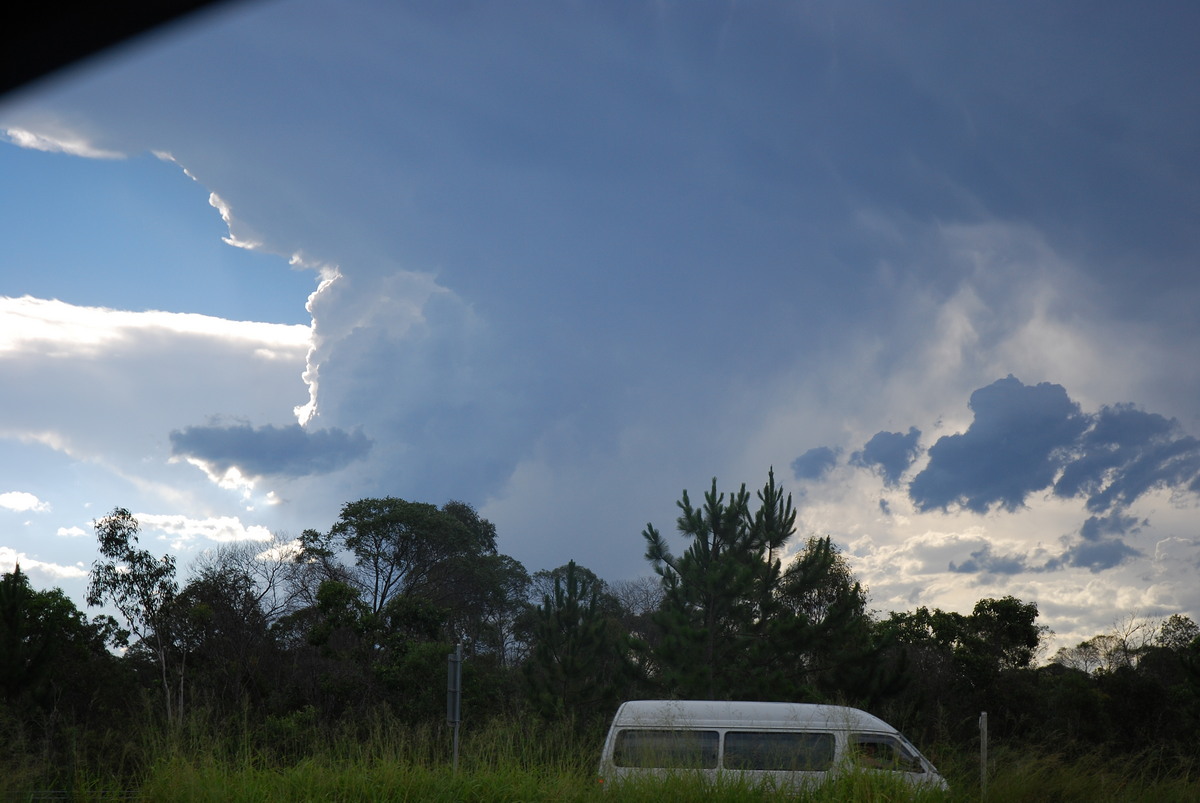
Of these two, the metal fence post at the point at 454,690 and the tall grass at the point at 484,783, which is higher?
the metal fence post at the point at 454,690

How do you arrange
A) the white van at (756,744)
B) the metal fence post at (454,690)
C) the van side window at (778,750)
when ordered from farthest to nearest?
the metal fence post at (454,690)
the van side window at (778,750)
the white van at (756,744)

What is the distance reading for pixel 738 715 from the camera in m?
11.9

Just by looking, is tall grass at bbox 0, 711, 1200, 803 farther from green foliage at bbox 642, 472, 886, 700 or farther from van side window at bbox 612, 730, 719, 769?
green foliage at bbox 642, 472, 886, 700

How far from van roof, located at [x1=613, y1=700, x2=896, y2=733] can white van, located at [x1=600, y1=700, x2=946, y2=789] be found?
0.01 metres

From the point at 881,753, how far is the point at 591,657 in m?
16.6

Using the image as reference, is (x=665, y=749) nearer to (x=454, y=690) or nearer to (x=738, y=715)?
(x=738, y=715)

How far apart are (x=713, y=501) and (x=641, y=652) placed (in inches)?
174

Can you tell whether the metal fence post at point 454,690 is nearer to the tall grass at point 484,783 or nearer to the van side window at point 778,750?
the tall grass at point 484,783

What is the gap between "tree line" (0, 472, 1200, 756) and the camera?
2378 centimetres

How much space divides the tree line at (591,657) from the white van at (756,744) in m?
8.61

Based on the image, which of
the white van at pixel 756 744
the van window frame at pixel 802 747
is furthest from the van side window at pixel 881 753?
the van window frame at pixel 802 747

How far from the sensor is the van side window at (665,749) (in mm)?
10375

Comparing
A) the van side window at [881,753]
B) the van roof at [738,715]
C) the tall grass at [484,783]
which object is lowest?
the tall grass at [484,783]

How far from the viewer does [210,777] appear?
30.4 feet
